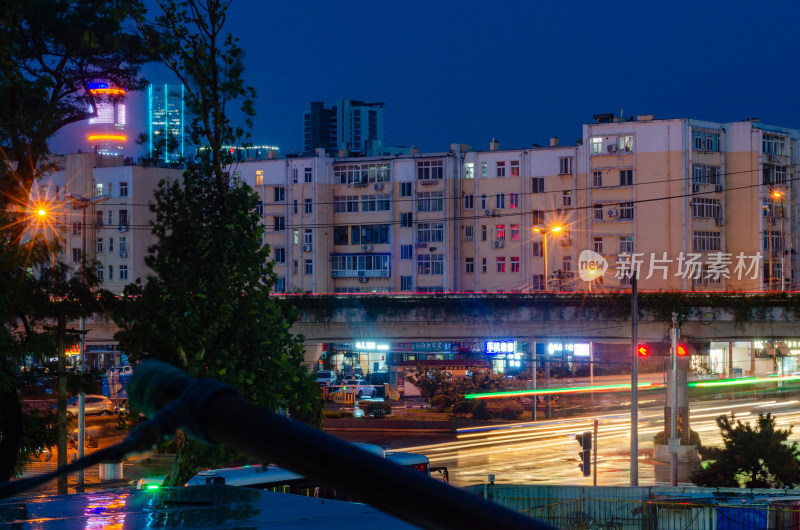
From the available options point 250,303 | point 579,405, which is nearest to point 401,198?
point 579,405

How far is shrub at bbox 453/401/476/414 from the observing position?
43.8m

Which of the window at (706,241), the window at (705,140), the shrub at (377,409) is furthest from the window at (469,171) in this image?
the shrub at (377,409)

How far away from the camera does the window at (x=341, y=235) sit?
208 ft

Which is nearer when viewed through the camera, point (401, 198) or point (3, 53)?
point (3, 53)

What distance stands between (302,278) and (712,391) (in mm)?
28447

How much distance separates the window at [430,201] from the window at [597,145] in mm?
10644

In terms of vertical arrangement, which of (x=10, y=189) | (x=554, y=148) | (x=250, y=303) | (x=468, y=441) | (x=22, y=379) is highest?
(x=554, y=148)

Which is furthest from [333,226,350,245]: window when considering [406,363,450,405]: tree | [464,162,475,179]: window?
[406,363,450,405]: tree

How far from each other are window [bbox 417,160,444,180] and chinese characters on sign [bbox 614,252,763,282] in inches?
537

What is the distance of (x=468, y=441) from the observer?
36.5 m

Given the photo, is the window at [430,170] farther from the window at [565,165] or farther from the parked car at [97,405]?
the parked car at [97,405]

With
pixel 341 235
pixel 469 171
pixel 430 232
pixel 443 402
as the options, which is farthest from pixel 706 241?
pixel 341 235

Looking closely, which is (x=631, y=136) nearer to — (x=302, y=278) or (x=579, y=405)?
(x=579, y=405)

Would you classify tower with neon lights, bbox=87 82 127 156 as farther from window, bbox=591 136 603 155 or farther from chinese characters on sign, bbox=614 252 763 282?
chinese characters on sign, bbox=614 252 763 282
